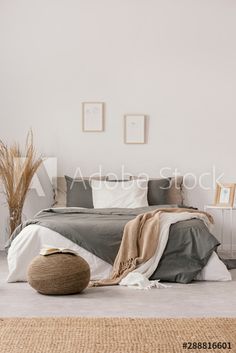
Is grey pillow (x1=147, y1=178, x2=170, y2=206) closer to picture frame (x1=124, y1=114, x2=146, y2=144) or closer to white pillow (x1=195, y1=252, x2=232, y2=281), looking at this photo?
picture frame (x1=124, y1=114, x2=146, y2=144)

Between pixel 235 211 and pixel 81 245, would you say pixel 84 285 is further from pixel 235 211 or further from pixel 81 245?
pixel 235 211

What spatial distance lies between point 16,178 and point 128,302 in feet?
10.8

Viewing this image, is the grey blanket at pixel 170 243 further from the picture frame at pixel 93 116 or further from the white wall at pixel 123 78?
the picture frame at pixel 93 116

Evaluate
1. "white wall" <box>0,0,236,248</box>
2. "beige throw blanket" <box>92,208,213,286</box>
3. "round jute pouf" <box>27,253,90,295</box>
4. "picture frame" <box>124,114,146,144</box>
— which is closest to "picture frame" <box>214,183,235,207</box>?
"white wall" <box>0,0,236,248</box>

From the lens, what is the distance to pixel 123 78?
8.84 m

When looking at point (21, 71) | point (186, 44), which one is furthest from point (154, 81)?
point (21, 71)

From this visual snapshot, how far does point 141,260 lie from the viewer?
6547mm

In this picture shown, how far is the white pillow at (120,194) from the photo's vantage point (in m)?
8.18

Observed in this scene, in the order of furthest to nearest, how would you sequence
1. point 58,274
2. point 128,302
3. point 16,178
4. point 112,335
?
point 16,178, point 58,274, point 128,302, point 112,335

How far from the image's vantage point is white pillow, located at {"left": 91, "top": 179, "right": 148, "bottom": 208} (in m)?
8.18

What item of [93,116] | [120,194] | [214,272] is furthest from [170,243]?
[93,116]

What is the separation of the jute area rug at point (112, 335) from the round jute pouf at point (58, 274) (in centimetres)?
96

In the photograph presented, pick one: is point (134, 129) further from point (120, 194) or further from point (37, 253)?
point (37, 253)

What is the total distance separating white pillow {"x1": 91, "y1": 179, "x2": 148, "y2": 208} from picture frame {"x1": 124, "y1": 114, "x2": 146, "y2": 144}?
66 centimetres
